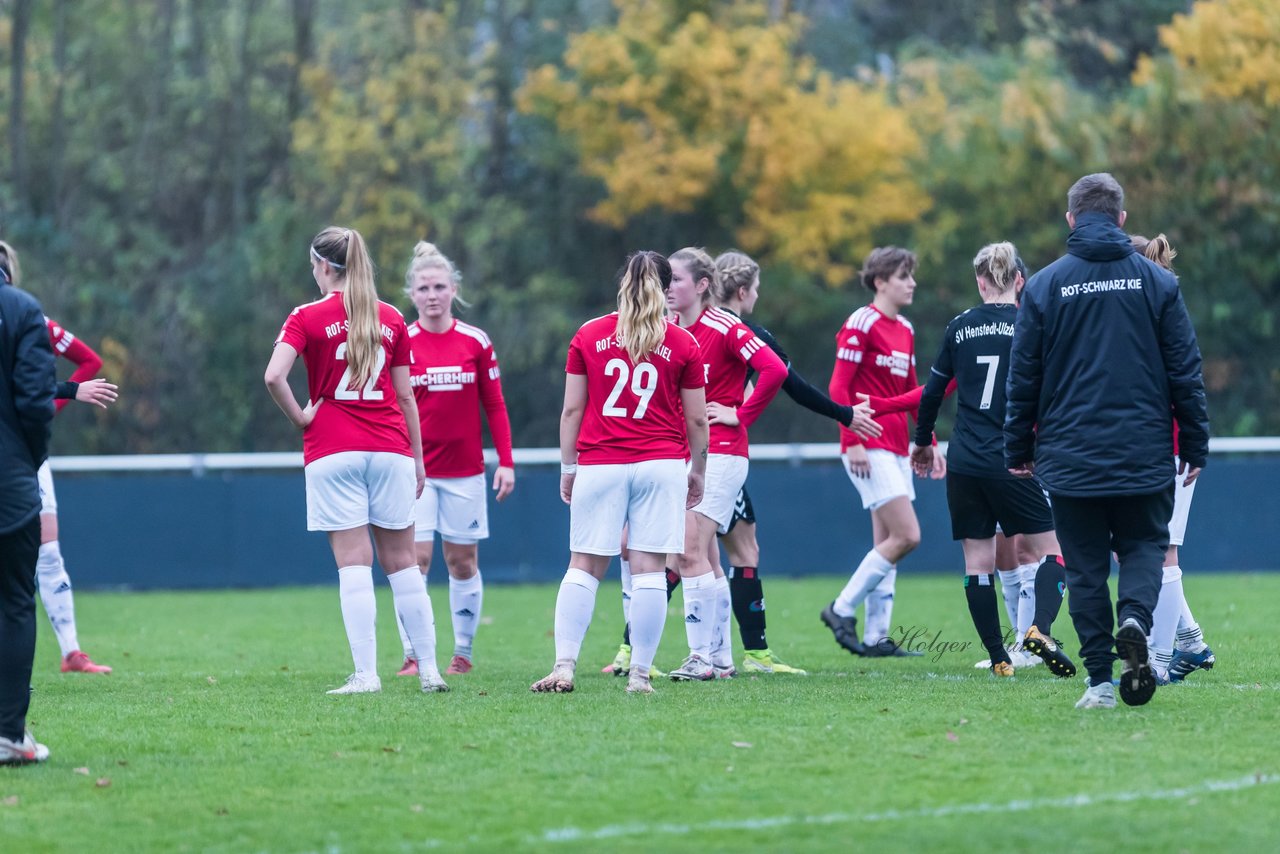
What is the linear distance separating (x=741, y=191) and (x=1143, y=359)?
2300cm

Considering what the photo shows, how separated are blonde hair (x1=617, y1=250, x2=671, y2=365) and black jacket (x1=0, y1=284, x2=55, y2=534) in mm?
2675

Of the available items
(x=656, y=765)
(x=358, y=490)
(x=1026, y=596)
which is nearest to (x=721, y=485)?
(x=1026, y=596)

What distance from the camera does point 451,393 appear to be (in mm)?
9742

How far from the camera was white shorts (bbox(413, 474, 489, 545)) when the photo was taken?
9.79m

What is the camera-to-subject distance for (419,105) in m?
29.8

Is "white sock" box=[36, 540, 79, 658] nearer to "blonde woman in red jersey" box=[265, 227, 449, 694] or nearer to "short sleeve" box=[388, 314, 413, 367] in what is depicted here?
"blonde woman in red jersey" box=[265, 227, 449, 694]

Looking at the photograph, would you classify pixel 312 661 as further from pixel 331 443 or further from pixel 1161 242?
pixel 1161 242

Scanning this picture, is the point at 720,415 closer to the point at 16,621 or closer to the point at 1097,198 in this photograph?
the point at 1097,198

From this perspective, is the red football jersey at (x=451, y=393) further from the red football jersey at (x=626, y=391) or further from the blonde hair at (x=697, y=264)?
the red football jersey at (x=626, y=391)

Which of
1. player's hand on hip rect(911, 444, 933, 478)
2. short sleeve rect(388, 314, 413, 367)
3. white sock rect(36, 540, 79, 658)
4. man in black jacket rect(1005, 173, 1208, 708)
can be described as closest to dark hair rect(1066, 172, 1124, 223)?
man in black jacket rect(1005, 173, 1208, 708)

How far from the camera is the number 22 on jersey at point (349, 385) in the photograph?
26.9 feet

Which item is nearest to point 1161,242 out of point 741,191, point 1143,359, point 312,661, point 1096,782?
point 1143,359

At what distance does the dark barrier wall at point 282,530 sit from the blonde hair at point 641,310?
35.6 ft

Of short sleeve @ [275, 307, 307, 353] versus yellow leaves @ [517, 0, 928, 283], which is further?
yellow leaves @ [517, 0, 928, 283]
